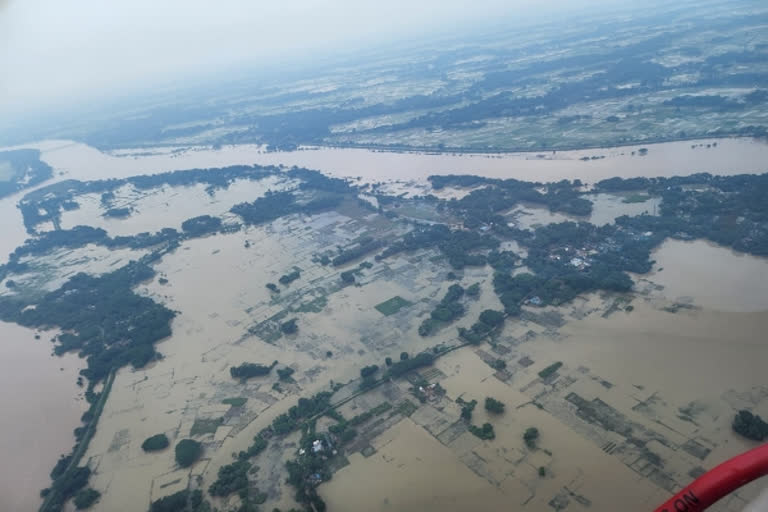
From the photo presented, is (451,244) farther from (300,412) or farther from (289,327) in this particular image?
(300,412)

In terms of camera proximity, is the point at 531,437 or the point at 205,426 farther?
the point at 205,426

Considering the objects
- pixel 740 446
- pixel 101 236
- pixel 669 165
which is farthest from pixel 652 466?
pixel 101 236

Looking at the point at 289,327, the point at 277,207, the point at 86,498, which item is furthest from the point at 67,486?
the point at 277,207

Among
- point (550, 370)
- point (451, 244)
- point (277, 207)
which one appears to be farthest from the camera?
point (277, 207)

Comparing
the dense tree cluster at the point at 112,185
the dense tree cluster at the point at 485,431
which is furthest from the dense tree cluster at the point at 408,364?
the dense tree cluster at the point at 112,185

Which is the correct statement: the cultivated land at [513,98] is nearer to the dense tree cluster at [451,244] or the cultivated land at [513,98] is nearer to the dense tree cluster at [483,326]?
the dense tree cluster at [451,244]

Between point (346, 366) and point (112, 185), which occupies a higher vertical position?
point (112, 185)
